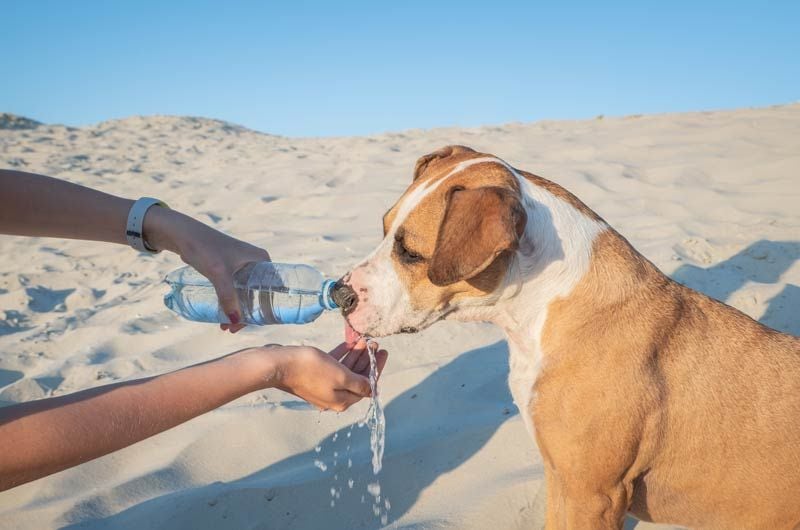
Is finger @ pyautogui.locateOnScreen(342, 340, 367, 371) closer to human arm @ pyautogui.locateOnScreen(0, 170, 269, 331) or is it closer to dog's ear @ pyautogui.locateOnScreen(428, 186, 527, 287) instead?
human arm @ pyautogui.locateOnScreen(0, 170, 269, 331)

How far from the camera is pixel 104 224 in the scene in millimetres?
2951

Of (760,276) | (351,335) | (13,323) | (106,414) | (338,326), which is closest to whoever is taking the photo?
(106,414)

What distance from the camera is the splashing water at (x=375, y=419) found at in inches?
121

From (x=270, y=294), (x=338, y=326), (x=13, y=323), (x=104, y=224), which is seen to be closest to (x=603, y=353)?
(x=270, y=294)

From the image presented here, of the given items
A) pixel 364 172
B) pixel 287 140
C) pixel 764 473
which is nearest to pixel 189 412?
pixel 764 473

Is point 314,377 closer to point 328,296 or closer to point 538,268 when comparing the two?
point 328,296

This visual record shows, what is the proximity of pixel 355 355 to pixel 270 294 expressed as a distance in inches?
29.6

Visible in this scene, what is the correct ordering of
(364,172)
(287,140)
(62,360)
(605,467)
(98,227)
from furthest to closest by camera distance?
(287,140) → (364,172) → (62,360) → (98,227) → (605,467)

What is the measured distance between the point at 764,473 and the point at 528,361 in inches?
39.3

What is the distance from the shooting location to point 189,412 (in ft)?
8.00

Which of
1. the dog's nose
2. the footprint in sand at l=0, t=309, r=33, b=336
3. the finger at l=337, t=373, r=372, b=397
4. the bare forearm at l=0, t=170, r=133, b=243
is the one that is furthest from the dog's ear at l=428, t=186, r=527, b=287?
the footprint in sand at l=0, t=309, r=33, b=336

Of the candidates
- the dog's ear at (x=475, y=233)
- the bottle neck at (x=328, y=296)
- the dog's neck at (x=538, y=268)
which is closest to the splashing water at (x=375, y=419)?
the bottle neck at (x=328, y=296)

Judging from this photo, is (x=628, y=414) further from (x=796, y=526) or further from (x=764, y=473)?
(x=796, y=526)

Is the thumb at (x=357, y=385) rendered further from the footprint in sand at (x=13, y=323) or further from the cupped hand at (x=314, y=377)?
the footprint in sand at (x=13, y=323)
